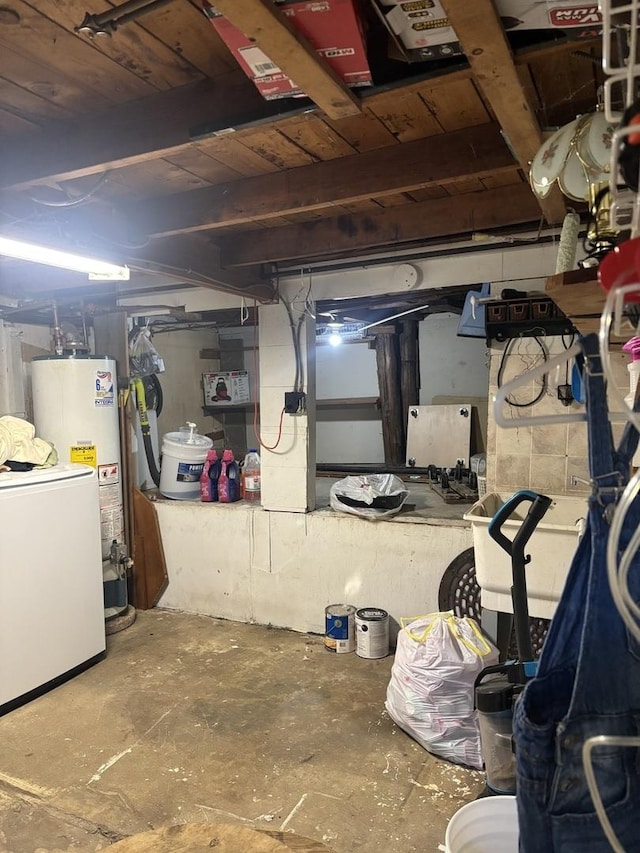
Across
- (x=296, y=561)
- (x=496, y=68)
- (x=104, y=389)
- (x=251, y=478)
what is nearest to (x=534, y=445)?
(x=296, y=561)

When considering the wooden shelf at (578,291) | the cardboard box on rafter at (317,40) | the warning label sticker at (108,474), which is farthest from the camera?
the warning label sticker at (108,474)

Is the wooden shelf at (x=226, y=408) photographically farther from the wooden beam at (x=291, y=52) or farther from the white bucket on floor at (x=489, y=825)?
the white bucket on floor at (x=489, y=825)

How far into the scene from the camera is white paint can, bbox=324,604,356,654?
128 inches

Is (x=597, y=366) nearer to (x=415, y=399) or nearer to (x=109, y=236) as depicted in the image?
(x=109, y=236)

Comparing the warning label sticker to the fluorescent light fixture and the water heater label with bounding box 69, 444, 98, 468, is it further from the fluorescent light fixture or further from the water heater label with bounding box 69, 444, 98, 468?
the fluorescent light fixture

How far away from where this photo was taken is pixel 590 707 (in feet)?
2.17

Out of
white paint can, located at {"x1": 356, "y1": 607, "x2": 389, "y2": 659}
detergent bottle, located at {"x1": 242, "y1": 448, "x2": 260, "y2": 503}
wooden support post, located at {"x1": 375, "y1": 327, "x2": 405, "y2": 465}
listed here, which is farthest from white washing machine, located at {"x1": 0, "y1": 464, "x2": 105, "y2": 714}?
wooden support post, located at {"x1": 375, "y1": 327, "x2": 405, "y2": 465}

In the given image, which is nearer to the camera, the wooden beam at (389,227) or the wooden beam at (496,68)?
the wooden beam at (496,68)

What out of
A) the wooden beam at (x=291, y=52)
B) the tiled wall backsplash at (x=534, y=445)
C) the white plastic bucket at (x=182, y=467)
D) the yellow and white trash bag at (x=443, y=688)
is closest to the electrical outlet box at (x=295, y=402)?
the white plastic bucket at (x=182, y=467)

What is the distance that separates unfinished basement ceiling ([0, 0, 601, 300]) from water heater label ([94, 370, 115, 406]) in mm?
1190

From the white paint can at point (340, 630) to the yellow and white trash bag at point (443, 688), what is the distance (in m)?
0.77

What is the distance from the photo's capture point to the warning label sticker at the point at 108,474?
12.0ft

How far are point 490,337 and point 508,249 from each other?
1.56 ft

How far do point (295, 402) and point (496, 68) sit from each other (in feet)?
8.24
